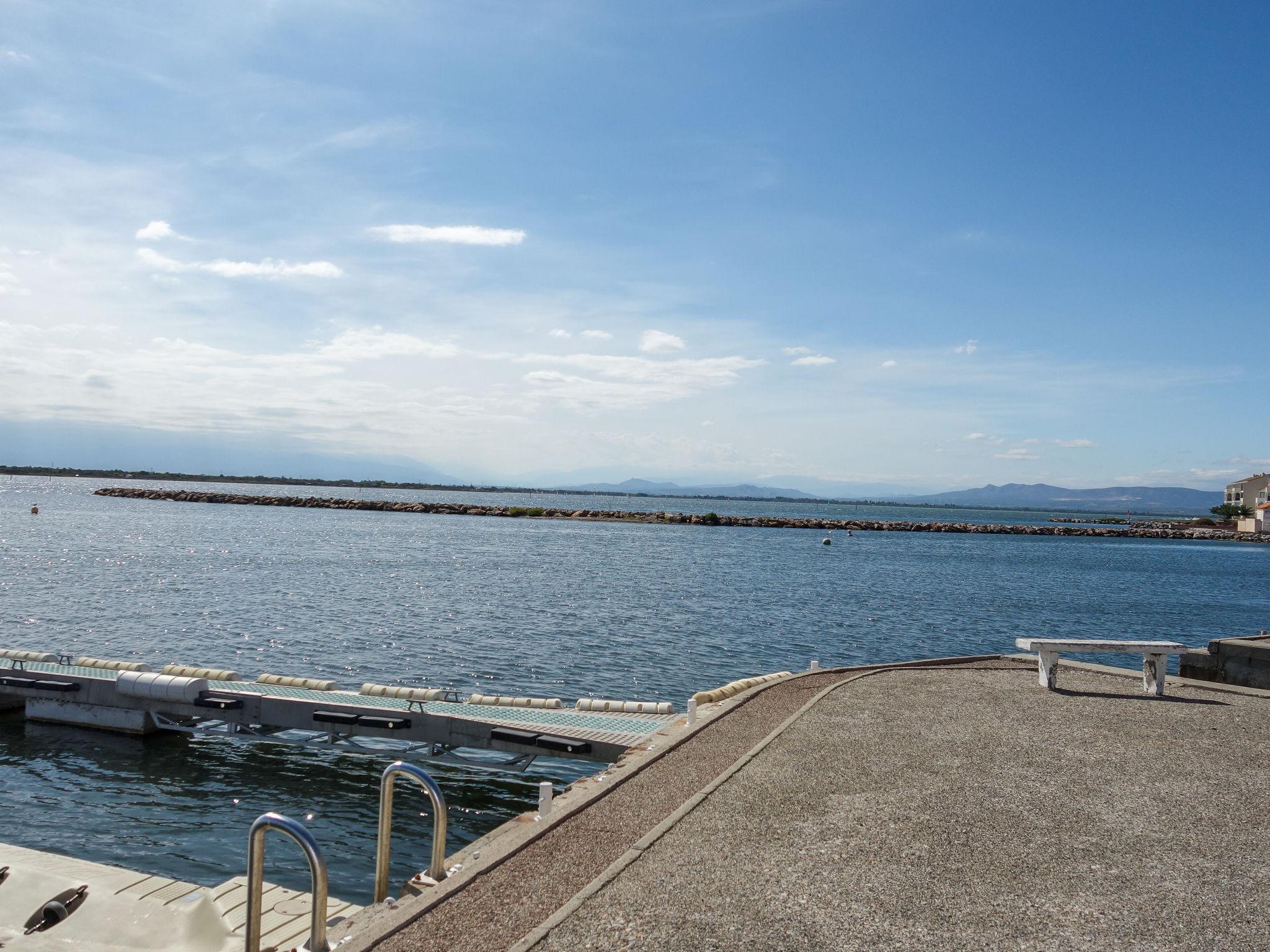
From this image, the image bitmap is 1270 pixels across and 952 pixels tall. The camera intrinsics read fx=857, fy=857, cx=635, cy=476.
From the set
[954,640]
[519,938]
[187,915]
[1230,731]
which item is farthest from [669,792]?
[954,640]

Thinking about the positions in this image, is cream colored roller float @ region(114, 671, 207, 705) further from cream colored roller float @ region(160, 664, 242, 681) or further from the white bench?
the white bench

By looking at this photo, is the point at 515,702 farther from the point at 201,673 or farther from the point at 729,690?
the point at 201,673

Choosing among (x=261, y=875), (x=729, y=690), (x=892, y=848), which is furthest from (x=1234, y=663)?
(x=261, y=875)

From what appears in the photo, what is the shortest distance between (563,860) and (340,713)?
9.06m

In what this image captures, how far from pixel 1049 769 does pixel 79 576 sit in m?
46.4

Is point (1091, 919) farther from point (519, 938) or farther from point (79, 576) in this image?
point (79, 576)

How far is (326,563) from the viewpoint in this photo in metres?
53.7

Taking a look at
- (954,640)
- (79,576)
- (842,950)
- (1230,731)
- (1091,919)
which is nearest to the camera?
(842,950)

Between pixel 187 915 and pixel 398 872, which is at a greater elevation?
pixel 187 915

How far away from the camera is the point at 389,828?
7.38m

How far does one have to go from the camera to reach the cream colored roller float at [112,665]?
18.4 m

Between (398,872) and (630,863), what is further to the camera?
(398,872)

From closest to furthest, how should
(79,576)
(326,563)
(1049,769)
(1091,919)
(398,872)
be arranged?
(1091,919) → (1049,769) → (398,872) → (79,576) → (326,563)

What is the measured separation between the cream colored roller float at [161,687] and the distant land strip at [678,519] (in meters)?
111
